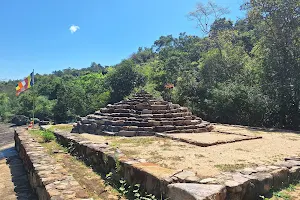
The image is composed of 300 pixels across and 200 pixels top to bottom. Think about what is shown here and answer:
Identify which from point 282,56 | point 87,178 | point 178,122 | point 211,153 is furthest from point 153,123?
point 282,56

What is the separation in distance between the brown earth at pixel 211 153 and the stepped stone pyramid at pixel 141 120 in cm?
119

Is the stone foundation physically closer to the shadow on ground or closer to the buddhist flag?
the shadow on ground

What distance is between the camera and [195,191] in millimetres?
2637

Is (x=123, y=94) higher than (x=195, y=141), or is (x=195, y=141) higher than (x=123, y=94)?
(x=123, y=94)

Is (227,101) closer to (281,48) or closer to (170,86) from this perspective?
(281,48)

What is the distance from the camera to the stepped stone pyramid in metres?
7.68

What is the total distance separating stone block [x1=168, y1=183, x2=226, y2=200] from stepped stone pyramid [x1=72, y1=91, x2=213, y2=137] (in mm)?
4670

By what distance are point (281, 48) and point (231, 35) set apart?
838 cm

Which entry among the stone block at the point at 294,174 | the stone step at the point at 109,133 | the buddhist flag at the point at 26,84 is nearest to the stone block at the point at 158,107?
the stone step at the point at 109,133

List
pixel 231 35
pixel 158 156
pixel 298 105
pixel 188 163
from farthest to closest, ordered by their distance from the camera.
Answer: pixel 231 35
pixel 298 105
pixel 158 156
pixel 188 163

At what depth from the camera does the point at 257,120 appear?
11.4 metres

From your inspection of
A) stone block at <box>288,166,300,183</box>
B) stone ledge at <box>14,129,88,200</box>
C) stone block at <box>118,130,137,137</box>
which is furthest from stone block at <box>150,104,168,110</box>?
stone block at <box>288,166,300,183</box>

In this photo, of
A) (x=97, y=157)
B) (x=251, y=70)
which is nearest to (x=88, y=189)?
(x=97, y=157)

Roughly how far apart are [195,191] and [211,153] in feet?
8.12
